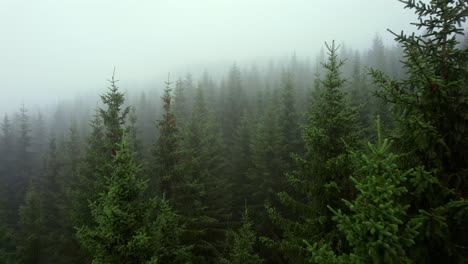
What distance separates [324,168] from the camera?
8.86 m

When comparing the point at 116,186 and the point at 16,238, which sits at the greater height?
the point at 116,186

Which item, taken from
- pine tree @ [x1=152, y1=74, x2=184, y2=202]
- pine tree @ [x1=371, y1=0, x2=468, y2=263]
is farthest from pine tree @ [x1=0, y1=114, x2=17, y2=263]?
pine tree @ [x1=371, y1=0, x2=468, y2=263]

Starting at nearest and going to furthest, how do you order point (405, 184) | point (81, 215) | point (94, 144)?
point (405, 184), point (81, 215), point (94, 144)

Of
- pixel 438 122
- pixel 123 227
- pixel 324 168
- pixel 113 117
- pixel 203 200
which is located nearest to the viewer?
pixel 438 122

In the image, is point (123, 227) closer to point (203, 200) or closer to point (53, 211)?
point (203, 200)

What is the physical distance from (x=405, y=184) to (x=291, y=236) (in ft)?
16.6

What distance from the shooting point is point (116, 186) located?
A: 8.07m

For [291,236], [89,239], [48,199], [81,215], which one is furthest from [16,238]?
[291,236]

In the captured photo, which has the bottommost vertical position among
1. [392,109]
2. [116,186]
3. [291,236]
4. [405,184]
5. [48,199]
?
[48,199]

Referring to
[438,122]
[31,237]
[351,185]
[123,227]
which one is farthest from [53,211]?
[438,122]

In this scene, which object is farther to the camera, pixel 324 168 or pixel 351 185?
pixel 324 168

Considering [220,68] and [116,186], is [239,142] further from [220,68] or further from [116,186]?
A: [220,68]

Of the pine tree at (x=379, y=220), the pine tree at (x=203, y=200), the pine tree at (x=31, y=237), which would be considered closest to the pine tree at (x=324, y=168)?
the pine tree at (x=379, y=220)

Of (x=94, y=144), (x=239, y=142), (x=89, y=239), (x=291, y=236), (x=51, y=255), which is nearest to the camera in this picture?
(x=89, y=239)
